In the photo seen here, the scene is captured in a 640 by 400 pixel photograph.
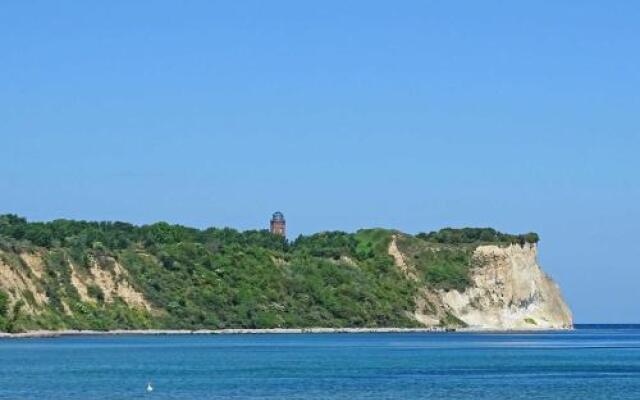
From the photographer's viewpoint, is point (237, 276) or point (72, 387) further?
point (237, 276)

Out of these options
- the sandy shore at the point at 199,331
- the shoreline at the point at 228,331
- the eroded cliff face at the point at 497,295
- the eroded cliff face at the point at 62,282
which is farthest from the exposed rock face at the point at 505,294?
the eroded cliff face at the point at 62,282

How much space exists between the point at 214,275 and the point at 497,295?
4407 centimetres

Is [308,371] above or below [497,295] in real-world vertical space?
below

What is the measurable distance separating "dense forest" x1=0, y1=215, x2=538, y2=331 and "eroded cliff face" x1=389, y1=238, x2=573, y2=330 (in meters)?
1.49

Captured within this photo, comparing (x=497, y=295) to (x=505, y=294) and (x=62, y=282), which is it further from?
(x=62, y=282)

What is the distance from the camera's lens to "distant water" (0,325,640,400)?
61.9 meters

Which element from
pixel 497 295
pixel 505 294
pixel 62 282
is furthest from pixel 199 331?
pixel 505 294

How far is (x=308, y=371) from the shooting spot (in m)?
78.2

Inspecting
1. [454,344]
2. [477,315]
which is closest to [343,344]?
[454,344]

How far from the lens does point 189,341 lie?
12800cm

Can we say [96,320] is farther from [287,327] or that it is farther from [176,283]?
[287,327]

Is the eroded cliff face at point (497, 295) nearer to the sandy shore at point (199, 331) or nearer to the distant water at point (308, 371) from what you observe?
the sandy shore at point (199, 331)

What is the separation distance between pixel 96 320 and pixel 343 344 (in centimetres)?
2470

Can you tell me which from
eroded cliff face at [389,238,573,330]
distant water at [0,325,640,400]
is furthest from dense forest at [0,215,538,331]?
distant water at [0,325,640,400]
